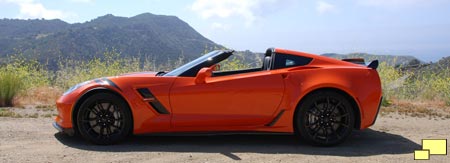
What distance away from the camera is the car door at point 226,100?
559cm

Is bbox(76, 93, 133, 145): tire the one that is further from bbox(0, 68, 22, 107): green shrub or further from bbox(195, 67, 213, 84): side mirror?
bbox(0, 68, 22, 107): green shrub

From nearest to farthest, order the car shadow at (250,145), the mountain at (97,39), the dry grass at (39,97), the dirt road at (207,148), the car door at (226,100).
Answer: the dirt road at (207,148), the car shadow at (250,145), the car door at (226,100), the dry grass at (39,97), the mountain at (97,39)

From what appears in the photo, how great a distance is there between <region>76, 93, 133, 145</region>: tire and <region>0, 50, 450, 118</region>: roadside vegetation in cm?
451

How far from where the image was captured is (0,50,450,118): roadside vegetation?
10109 mm

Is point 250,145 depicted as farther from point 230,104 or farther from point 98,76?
point 98,76

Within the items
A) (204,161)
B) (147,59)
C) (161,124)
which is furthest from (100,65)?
(204,161)

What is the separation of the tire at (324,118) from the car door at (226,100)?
1.22ft

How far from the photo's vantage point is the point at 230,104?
5602 mm

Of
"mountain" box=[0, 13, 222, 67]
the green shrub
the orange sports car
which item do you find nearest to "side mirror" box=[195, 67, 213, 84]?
the orange sports car

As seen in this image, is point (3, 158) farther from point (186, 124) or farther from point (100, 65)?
point (100, 65)

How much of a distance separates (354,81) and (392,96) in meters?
7.05

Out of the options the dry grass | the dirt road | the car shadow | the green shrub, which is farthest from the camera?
the dry grass

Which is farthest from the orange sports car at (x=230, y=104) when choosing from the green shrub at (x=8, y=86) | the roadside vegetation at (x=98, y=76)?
the green shrub at (x=8, y=86)

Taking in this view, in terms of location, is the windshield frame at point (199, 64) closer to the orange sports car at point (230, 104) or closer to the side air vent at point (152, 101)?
the orange sports car at point (230, 104)
